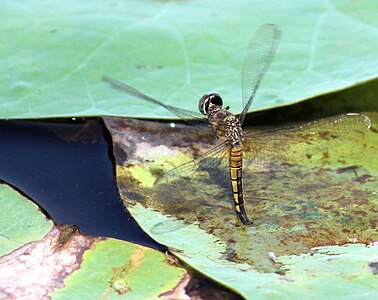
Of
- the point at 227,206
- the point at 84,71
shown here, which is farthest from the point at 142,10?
the point at 227,206

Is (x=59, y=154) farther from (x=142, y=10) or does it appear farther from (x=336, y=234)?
(x=336, y=234)

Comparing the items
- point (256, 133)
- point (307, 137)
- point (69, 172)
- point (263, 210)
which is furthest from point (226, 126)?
point (69, 172)

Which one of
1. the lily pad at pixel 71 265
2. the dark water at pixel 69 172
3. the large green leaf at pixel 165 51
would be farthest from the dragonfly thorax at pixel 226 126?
the lily pad at pixel 71 265

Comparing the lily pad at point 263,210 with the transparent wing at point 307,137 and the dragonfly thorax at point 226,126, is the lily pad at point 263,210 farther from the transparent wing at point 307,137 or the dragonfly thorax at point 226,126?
the dragonfly thorax at point 226,126

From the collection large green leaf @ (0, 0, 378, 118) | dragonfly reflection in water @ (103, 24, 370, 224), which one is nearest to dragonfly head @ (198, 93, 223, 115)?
dragonfly reflection in water @ (103, 24, 370, 224)

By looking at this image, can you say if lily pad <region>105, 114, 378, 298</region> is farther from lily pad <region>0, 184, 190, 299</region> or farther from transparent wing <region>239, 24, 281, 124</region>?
→ transparent wing <region>239, 24, 281, 124</region>

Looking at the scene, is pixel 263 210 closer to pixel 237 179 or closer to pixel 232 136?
pixel 237 179
